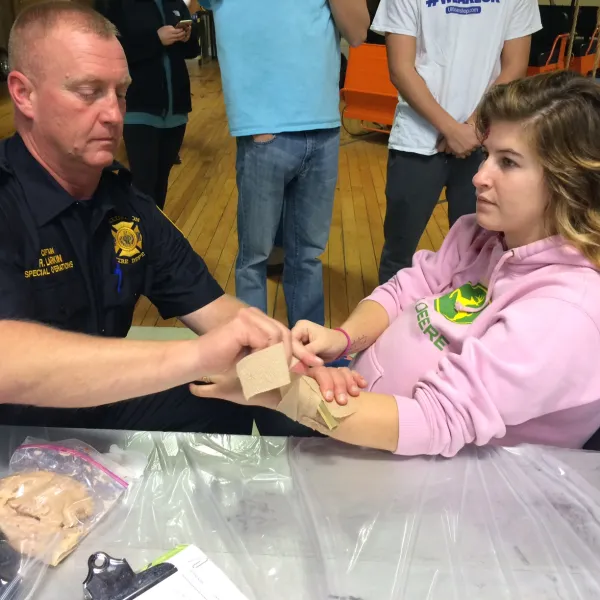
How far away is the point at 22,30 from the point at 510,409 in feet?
3.44

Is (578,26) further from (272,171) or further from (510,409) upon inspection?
(510,409)

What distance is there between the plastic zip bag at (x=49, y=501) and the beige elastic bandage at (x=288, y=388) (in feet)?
0.69

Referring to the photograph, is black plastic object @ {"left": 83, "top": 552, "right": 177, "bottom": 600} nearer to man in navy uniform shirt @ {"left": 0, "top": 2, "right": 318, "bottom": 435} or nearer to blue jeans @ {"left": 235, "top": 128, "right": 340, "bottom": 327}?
man in navy uniform shirt @ {"left": 0, "top": 2, "right": 318, "bottom": 435}

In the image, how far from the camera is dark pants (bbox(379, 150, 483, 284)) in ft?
6.47

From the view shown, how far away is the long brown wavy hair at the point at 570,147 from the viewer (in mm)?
961

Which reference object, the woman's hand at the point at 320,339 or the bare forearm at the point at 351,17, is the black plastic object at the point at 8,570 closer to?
the woman's hand at the point at 320,339

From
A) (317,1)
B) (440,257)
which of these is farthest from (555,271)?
(317,1)

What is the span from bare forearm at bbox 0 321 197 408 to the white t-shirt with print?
1.34m

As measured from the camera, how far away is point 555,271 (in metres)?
0.96

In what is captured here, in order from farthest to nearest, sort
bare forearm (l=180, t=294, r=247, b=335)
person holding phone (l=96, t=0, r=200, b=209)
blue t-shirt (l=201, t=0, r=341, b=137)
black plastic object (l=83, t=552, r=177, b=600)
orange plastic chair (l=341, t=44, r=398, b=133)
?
orange plastic chair (l=341, t=44, r=398, b=133)
person holding phone (l=96, t=0, r=200, b=209)
blue t-shirt (l=201, t=0, r=341, b=137)
bare forearm (l=180, t=294, r=247, b=335)
black plastic object (l=83, t=552, r=177, b=600)

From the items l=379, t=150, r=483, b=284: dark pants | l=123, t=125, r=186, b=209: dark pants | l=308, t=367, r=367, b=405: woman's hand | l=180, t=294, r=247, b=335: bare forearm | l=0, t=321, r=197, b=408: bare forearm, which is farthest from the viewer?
l=123, t=125, r=186, b=209: dark pants

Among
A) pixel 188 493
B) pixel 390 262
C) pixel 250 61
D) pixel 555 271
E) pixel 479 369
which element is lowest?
pixel 390 262

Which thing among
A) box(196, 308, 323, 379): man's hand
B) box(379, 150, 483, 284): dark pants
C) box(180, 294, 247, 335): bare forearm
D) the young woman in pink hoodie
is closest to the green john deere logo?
the young woman in pink hoodie

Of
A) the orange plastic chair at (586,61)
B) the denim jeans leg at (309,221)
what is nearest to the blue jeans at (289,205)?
the denim jeans leg at (309,221)
